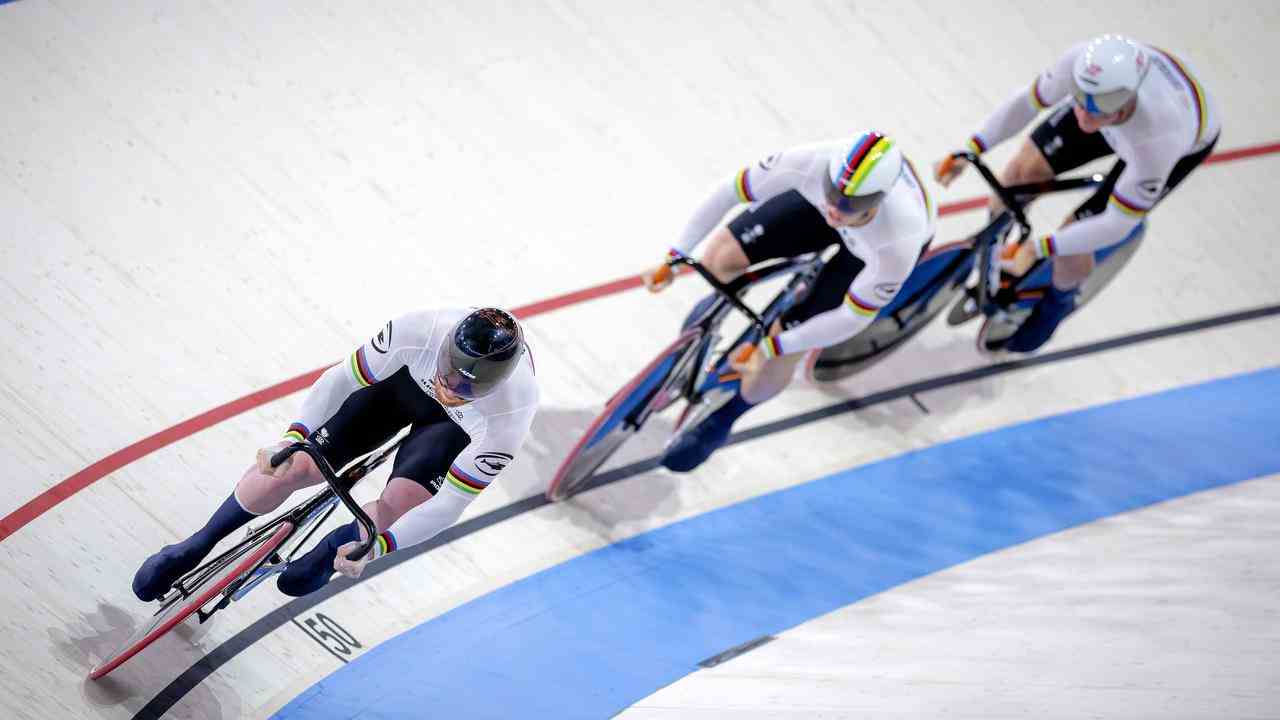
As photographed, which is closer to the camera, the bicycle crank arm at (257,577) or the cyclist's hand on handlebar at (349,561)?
the cyclist's hand on handlebar at (349,561)

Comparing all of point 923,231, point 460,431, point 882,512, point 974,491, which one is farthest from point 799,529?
point 460,431

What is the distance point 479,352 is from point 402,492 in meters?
0.57

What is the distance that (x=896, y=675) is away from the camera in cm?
379

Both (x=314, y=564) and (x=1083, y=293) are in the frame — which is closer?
(x=314, y=564)

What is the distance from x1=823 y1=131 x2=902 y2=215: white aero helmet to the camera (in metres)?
3.88

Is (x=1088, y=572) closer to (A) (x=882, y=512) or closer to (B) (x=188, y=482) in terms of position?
(A) (x=882, y=512)

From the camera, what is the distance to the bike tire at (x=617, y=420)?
14.3 ft

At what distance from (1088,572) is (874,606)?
85cm

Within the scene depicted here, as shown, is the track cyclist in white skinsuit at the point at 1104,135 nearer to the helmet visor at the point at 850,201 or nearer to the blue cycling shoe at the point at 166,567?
the helmet visor at the point at 850,201

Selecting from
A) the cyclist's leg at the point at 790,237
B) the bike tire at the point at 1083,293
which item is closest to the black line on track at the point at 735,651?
the cyclist's leg at the point at 790,237

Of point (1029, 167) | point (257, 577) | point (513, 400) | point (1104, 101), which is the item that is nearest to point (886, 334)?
point (1029, 167)

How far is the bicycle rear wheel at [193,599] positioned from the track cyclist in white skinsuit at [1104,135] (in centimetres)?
295

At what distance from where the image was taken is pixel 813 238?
439 cm

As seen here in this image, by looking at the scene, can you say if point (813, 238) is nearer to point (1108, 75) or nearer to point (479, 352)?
point (1108, 75)
